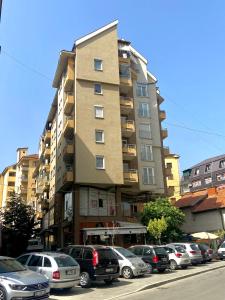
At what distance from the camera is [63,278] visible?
1556cm

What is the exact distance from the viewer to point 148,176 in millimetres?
45844

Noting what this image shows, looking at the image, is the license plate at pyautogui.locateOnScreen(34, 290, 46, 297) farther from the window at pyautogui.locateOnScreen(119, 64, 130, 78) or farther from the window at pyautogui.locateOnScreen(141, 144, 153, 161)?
the window at pyautogui.locateOnScreen(119, 64, 130, 78)

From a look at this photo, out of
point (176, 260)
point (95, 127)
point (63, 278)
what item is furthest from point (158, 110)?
point (63, 278)

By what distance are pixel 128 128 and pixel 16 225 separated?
16.7 metres

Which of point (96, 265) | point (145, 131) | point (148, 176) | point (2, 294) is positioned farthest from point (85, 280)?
point (145, 131)

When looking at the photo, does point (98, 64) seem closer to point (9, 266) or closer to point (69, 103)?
point (69, 103)

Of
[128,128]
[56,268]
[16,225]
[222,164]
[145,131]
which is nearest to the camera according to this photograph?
[56,268]

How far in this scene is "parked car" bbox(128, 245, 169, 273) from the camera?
23250 millimetres

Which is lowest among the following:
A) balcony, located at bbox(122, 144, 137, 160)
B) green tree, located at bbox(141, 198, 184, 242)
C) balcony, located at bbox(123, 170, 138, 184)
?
green tree, located at bbox(141, 198, 184, 242)

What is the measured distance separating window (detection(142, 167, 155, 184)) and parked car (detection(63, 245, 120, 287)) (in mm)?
27091

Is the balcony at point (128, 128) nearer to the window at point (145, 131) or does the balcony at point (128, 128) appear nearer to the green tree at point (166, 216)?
the window at point (145, 131)

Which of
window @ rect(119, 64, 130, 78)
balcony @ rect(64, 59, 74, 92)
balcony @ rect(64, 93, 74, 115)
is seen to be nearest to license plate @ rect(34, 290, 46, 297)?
balcony @ rect(64, 93, 74, 115)

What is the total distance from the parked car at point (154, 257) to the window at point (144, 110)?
2693cm

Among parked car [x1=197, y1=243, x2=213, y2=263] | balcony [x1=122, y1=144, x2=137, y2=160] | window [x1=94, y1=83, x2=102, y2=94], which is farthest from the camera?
balcony [x1=122, y1=144, x2=137, y2=160]
